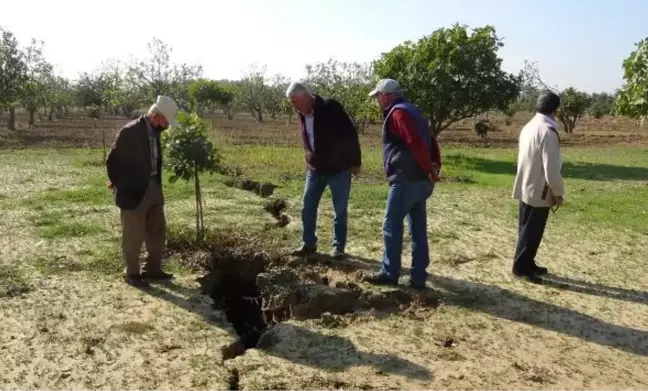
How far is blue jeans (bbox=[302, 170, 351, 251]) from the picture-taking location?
5.84m

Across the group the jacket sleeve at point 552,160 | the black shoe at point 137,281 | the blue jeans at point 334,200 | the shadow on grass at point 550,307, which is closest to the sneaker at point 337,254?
the blue jeans at point 334,200

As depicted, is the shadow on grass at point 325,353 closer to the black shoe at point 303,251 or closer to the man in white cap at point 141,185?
the man in white cap at point 141,185

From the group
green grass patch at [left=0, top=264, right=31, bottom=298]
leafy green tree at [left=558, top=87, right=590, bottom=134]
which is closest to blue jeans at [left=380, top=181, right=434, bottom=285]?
green grass patch at [left=0, top=264, right=31, bottom=298]

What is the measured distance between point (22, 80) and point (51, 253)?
76.4 ft

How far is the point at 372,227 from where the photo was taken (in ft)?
25.3

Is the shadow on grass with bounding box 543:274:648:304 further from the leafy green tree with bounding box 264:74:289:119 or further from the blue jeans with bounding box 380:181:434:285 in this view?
the leafy green tree with bounding box 264:74:289:119

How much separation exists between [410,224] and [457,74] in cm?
1344

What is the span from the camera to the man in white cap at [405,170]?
4699mm

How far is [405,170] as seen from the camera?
4805 mm

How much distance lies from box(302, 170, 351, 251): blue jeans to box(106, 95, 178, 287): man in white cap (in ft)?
4.84

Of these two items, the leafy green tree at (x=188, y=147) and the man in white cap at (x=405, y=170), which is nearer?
the man in white cap at (x=405, y=170)

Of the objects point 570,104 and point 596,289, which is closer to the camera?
point 596,289

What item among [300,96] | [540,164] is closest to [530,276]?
[540,164]

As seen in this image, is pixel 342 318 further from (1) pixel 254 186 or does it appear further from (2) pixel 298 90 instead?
(1) pixel 254 186
